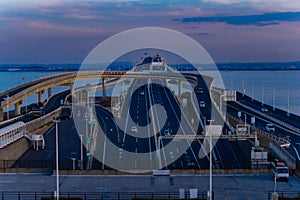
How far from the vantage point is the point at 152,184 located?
17.8 meters

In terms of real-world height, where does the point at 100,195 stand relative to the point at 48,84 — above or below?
below

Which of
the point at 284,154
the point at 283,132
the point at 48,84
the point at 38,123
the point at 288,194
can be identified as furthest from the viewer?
the point at 48,84

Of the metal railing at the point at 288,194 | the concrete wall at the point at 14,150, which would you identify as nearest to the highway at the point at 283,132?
the metal railing at the point at 288,194

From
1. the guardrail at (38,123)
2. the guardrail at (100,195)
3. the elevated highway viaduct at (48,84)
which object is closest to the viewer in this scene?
the guardrail at (100,195)

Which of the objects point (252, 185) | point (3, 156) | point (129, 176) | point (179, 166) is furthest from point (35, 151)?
point (252, 185)

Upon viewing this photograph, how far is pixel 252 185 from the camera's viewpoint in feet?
57.4

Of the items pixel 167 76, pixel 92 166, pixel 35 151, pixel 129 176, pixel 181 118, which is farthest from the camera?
pixel 167 76

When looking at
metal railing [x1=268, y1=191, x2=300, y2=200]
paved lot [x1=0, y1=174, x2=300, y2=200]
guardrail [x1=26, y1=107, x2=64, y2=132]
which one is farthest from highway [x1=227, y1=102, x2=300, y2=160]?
guardrail [x1=26, y1=107, x2=64, y2=132]

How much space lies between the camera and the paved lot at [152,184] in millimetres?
16828

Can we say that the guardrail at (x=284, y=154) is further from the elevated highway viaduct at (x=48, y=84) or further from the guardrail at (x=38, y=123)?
the elevated highway viaduct at (x=48, y=84)

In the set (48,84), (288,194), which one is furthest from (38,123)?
(48,84)

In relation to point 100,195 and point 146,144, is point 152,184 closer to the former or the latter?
point 100,195

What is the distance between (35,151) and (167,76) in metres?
57.4

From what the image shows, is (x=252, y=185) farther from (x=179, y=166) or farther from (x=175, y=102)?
(x=175, y=102)
